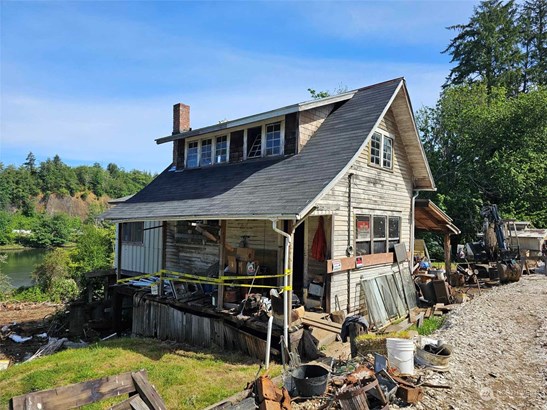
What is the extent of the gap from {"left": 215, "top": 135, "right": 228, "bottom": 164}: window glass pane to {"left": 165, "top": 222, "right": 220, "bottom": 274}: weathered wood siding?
282cm

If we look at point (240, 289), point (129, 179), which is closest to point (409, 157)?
point (240, 289)

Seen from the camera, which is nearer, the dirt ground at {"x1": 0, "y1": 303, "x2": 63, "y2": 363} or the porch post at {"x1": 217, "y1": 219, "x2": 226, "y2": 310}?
the porch post at {"x1": 217, "y1": 219, "x2": 226, "y2": 310}

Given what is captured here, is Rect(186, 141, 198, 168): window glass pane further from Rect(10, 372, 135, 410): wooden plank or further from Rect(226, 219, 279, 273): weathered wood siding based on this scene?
Rect(10, 372, 135, 410): wooden plank

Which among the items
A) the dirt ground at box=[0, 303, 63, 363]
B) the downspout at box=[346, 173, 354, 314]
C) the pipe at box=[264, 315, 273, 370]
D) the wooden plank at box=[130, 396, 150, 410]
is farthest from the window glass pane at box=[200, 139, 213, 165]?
the wooden plank at box=[130, 396, 150, 410]

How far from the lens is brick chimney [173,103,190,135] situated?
16703 millimetres

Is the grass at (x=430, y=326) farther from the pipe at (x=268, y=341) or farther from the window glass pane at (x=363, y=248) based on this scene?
the pipe at (x=268, y=341)

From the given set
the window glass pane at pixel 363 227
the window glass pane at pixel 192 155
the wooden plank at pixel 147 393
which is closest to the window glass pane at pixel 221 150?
the window glass pane at pixel 192 155

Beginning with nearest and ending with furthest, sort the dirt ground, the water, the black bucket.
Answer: the black bucket → the dirt ground → the water

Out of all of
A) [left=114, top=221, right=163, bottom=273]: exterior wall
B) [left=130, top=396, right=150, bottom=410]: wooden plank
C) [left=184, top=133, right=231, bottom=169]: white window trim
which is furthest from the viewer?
[left=114, top=221, right=163, bottom=273]: exterior wall

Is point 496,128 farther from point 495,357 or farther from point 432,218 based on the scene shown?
point 495,357

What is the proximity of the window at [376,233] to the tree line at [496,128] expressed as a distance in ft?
55.1

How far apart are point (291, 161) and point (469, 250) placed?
14033 mm

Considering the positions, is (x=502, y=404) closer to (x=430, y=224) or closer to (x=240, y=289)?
(x=240, y=289)

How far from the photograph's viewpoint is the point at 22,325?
1606 centimetres
